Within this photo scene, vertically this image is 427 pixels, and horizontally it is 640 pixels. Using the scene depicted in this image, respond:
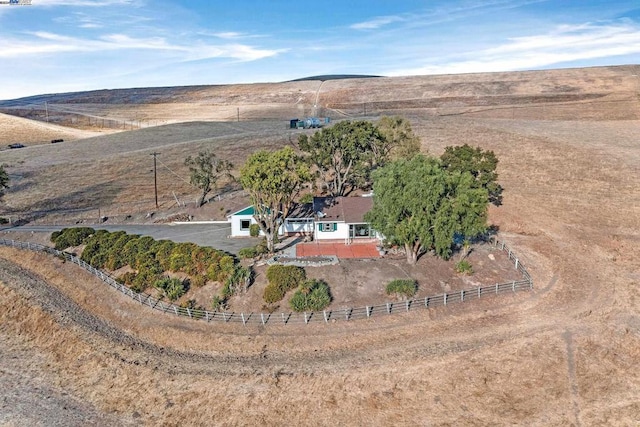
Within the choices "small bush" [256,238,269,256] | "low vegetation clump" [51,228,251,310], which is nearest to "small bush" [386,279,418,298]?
"low vegetation clump" [51,228,251,310]

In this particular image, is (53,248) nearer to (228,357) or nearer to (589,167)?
(228,357)

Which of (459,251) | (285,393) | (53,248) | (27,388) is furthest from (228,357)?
(53,248)

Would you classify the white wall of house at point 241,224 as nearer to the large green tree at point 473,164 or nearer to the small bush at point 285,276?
the small bush at point 285,276

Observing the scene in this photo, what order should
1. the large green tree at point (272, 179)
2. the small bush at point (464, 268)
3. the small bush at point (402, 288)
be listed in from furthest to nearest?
the large green tree at point (272, 179)
the small bush at point (464, 268)
the small bush at point (402, 288)

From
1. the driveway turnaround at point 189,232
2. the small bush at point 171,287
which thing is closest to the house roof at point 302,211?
the driveway turnaround at point 189,232

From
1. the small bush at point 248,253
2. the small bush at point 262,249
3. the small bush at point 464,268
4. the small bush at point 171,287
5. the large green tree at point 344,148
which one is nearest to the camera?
the small bush at point 171,287

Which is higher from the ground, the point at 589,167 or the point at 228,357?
the point at 589,167
